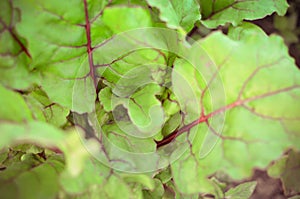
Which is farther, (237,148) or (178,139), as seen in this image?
(178,139)

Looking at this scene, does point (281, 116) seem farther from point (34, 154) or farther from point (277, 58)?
point (34, 154)

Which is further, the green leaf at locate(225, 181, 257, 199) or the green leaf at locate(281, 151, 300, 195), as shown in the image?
the green leaf at locate(225, 181, 257, 199)

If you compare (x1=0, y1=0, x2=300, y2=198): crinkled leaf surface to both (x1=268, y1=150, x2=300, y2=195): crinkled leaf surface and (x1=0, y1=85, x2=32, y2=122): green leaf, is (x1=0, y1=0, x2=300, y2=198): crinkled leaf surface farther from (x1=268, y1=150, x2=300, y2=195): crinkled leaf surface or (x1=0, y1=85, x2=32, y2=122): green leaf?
(x1=268, y1=150, x2=300, y2=195): crinkled leaf surface

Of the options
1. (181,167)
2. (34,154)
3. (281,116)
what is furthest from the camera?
(34,154)

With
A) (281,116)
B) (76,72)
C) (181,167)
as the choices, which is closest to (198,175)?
(181,167)

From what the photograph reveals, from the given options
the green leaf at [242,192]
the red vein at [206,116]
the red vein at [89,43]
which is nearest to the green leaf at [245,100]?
the red vein at [206,116]

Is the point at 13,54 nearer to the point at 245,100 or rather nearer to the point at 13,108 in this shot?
the point at 13,108

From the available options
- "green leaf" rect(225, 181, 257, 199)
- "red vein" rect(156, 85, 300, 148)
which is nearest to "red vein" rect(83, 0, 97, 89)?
"red vein" rect(156, 85, 300, 148)
